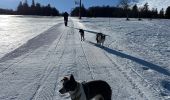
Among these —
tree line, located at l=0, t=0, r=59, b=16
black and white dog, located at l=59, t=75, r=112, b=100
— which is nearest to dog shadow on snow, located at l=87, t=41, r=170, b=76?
black and white dog, located at l=59, t=75, r=112, b=100

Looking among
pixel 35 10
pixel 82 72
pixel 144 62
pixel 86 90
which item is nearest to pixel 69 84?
pixel 86 90

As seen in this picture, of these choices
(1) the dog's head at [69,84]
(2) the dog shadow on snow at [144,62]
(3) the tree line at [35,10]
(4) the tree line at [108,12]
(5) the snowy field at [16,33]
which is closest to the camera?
(1) the dog's head at [69,84]

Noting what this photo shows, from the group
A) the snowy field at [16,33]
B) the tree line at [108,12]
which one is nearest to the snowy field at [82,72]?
the snowy field at [16,33]

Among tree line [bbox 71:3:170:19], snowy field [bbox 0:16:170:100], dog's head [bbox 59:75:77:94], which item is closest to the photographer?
dog's head [bbox 59:75:77:94]

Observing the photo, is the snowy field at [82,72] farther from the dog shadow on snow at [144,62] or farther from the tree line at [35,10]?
the tree line at [35,10]

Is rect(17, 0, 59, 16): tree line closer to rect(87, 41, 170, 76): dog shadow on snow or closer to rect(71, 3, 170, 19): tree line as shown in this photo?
rect(71, 3, 170, 19): tree line

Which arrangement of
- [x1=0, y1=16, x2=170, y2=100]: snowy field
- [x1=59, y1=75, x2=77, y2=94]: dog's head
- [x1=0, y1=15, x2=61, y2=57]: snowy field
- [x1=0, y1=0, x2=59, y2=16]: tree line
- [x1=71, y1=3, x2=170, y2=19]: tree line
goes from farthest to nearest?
[x1=0, y1=0, x2=59, y2=16]: tree line
[x1=71, y1=3, x2=170, y2=19]: tree line
[x1=0, y1=15, x2=61, y2=57]: snowy field
[x1=0, y1=16, x2=170, y2=100]: snowy field
[x1=59, y1=75, x2=77, y2=94]: dog's head

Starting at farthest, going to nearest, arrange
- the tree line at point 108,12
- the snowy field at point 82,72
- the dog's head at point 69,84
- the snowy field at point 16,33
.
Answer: the tree line at point 108,12, the snowy field at point 16,33, the snowy field at point 82,72, the dog's head at point 69,84

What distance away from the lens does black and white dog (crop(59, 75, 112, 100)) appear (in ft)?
19.3

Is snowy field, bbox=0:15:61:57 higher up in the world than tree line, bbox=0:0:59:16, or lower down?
lower down

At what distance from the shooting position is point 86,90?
6.33m

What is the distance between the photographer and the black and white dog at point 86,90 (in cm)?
589

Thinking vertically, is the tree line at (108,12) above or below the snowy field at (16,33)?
above

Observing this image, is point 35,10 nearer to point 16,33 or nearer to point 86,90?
point 16,33
